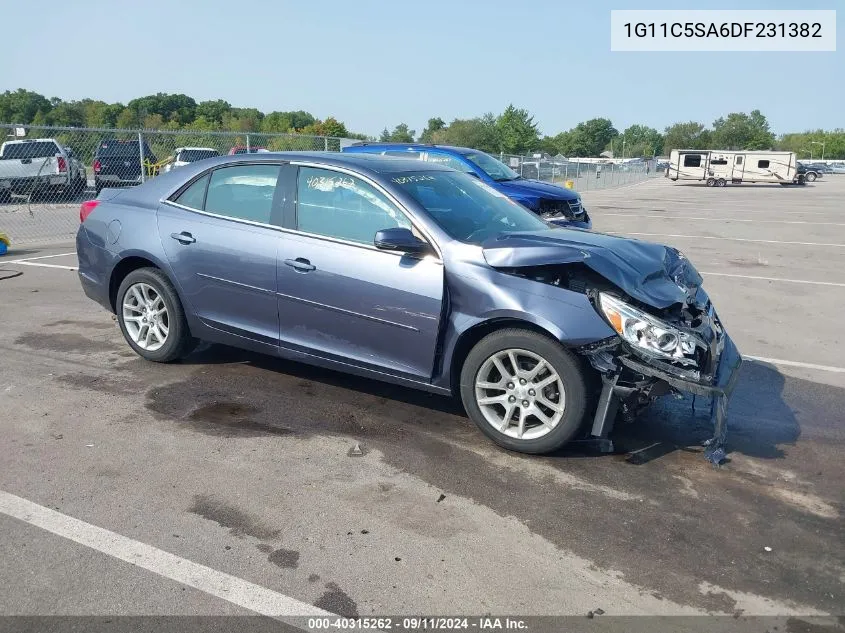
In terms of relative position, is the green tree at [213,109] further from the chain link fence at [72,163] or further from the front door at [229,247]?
the front door at [229,247]

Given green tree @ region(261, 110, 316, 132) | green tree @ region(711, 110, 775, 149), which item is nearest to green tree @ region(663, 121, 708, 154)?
green tree @ region(711, 110, 775, 149)

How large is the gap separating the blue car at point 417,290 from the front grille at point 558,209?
681cm

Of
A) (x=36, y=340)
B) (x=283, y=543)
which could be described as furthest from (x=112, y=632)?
(x=36, y=340)

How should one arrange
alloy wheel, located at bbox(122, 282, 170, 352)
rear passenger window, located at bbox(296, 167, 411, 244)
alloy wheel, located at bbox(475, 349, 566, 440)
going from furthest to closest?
1. alloy wheel, located at bbox(122, 282, 170, 352)
2. rear passenger window, located at bbox(296, 167, 411, 244)
3. alloy wheel, located at bbox(475, 349, 566, 440)

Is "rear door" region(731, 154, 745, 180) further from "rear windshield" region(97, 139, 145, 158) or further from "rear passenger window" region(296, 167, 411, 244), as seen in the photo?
"rear passenger window" region(296, 167, 411, 244)

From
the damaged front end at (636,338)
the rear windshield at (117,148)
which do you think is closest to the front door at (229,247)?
the damaged front end at (636,338)

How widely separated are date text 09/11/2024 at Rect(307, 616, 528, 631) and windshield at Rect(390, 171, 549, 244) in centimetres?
236

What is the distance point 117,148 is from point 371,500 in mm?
16078

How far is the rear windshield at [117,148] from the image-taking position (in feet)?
55.2

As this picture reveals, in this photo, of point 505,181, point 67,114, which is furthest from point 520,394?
point 67,114

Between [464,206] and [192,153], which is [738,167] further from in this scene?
[464,206]

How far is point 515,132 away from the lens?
87.1m

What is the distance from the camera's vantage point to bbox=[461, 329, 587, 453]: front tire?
4098 mm

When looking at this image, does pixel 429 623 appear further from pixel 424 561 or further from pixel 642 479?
pixel 642 479
